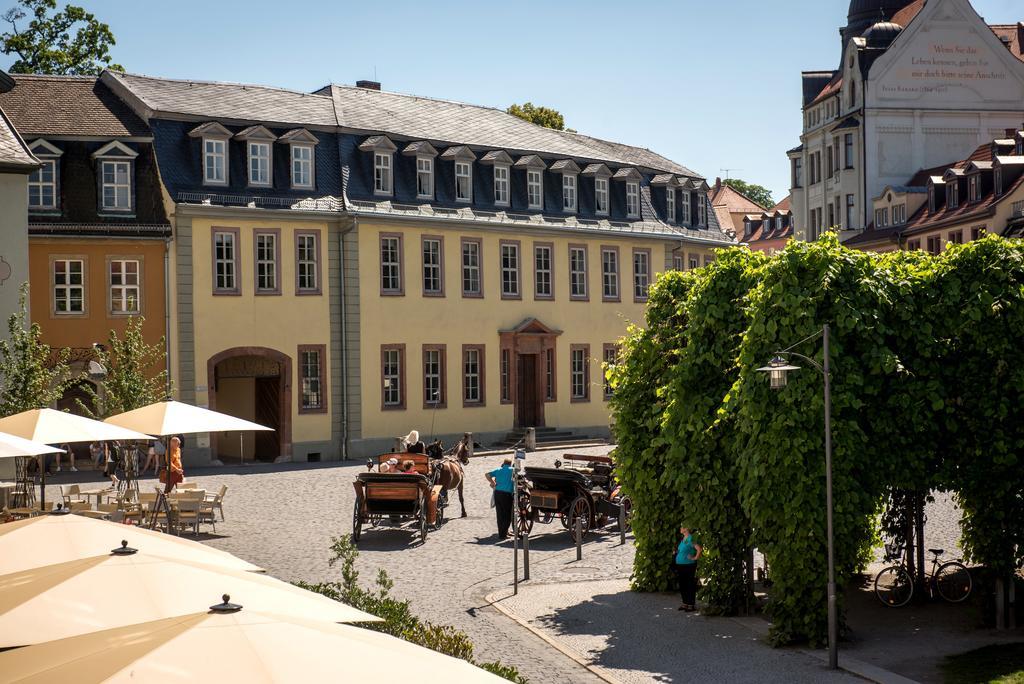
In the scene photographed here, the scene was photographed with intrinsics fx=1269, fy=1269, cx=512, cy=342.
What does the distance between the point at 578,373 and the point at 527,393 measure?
2.35m

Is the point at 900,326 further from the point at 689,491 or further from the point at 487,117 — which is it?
the point at 487,117

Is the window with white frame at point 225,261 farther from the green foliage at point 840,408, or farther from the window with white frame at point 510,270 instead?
the green foliage at point 840,408

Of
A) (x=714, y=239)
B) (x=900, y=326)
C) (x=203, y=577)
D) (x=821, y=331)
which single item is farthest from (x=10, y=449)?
(x=714, y=239)

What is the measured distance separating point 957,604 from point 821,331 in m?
5.20

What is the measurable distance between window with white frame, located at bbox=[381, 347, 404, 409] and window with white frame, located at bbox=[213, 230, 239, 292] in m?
5.35

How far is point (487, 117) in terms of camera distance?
4728 cm

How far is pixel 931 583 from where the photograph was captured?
18.0 metres

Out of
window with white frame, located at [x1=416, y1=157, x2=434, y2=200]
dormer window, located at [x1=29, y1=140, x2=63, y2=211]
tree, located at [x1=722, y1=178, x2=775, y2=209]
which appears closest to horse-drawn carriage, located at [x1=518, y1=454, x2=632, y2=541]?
dormer window, located at [x1=29, y1=140, x2=63, y2=211]

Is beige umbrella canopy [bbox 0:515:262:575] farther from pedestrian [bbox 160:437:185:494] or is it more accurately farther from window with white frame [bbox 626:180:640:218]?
window with white frame [bbox 626:180:640:218]

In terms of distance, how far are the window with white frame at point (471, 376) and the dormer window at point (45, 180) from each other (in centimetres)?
1369

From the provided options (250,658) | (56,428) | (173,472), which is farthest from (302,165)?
(250,658)

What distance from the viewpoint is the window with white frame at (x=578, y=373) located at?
44969mm

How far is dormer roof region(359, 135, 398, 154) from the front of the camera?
40062mm

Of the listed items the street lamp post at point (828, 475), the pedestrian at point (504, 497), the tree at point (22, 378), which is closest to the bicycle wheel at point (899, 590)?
the street lamp post at point (828, 475)
